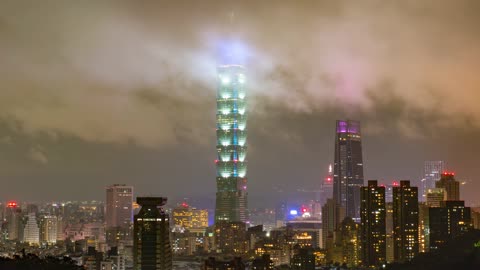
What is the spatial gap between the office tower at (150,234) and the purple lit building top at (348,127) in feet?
93.5

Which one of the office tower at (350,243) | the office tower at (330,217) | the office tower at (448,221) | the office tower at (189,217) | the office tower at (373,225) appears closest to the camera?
the office tower at (448,221)

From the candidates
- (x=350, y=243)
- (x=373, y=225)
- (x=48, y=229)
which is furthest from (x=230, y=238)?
(x=373, y=225)

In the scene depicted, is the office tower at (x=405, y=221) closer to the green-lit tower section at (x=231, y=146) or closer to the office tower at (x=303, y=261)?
the office tower at (x=303, y=261)

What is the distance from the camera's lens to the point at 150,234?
2522 centimetres

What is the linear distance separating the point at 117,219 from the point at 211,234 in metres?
5.75

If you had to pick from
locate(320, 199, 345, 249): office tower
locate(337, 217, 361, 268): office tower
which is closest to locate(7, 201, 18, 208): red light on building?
locate(320, 199, 345, 249): office tower

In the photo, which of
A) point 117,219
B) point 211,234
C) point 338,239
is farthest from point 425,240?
point 117,219

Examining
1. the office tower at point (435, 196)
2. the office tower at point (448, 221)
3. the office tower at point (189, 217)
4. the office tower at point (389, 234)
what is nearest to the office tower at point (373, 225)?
the office tower at point (389, 234)

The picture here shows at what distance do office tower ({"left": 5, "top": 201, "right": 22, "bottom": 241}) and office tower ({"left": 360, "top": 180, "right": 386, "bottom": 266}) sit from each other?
16738 millimetres

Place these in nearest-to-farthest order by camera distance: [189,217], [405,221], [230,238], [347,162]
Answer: [405,221] < [230,238] < [189,217] < [347,162]

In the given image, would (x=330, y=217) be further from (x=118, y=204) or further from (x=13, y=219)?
(x=13, y=219)

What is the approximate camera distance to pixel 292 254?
34.6 metres

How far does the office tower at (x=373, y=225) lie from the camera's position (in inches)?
1241

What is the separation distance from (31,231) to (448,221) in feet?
67.4
